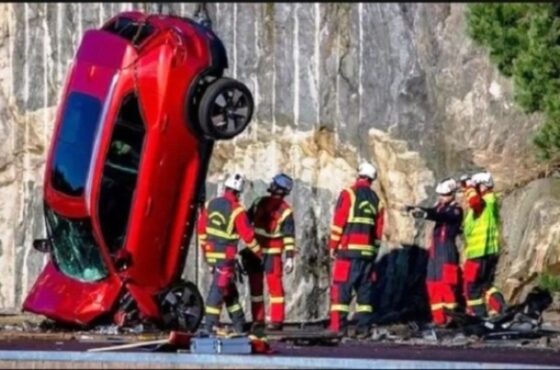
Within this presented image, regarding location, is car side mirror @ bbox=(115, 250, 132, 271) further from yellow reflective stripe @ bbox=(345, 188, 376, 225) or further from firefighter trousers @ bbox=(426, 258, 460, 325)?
firefighter trousers @ bbox=(426, 258, 460, 325)

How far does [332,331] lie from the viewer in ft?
73.0

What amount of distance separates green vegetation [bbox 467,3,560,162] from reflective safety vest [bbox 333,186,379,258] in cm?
190

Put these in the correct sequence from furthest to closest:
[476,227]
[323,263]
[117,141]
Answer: [323,263] < [476,227] < [117,141]

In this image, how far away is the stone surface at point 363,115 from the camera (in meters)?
26.0

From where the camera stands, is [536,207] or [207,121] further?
[536,207]

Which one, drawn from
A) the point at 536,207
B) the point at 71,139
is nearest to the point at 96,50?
the point at 71,139

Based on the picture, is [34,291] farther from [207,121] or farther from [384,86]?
[384,86]

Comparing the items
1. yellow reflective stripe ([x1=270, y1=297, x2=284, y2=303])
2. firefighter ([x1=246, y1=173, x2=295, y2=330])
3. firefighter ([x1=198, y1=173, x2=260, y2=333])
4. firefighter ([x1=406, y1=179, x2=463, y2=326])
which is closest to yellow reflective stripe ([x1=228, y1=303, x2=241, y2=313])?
firefighter ([x1=198, y1=173, x2=260, y2=333])

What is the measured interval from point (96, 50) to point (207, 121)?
1.27 meters

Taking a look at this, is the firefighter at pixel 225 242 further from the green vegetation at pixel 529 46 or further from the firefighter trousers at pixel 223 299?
the green vegetation at pixel 529 46

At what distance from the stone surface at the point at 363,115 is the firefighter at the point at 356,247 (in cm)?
283

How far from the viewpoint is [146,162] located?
2153cm

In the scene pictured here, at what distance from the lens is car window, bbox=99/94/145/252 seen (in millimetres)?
21500

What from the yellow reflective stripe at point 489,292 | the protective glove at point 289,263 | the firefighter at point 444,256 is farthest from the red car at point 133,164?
the yellow reflective stripe at point 489,292
